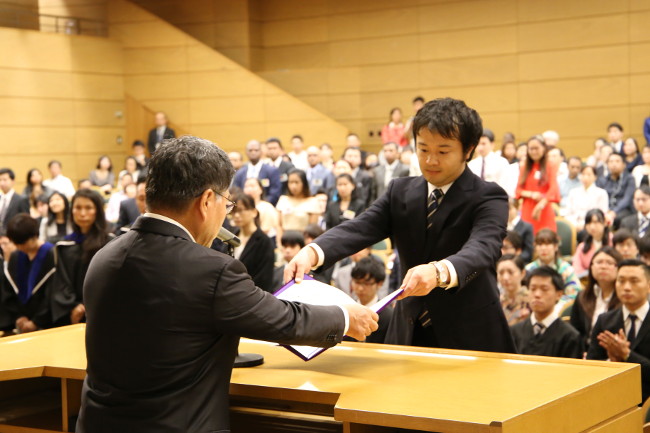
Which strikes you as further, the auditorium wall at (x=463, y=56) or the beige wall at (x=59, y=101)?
the beige wall at (x=59, y=101)

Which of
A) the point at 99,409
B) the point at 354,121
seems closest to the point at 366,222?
the point at 99,409

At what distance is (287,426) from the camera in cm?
257

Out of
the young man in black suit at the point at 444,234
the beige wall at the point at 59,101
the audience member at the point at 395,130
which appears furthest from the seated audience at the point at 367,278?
the beige wall at the point at 59,101

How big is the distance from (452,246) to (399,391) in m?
0.83

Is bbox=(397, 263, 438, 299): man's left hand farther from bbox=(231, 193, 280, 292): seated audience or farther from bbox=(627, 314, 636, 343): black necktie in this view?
bbox=(231, 193, 280, 292): seated audience

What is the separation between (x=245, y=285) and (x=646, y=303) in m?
3.05

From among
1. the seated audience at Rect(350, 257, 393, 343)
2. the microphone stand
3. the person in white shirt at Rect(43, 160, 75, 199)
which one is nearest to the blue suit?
the person in white shirt at Rect(43, 160, 75, 199)

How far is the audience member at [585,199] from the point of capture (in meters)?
9.12

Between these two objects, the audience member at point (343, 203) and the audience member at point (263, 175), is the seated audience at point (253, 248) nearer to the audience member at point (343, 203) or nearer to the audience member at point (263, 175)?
the audience member at point (343, 203)

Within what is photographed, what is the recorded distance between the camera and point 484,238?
2707mm

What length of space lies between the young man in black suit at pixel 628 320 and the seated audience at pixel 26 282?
10.8 ft

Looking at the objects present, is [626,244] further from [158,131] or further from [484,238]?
[158,131]

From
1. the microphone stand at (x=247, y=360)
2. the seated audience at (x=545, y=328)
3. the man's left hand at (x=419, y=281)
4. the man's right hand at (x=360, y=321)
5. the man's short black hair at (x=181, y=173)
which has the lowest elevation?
the seated audience at (x=545, y=328)

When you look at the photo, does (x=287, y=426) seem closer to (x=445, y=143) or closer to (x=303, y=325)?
(x=303, y=325)
